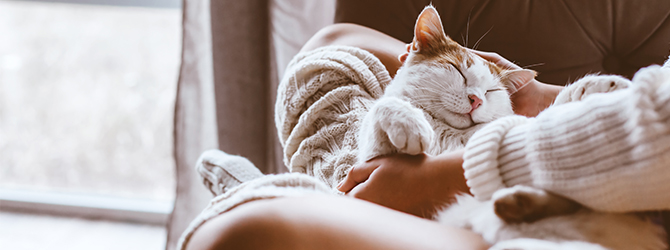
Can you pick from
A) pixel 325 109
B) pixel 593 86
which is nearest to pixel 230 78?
pixel 325 109

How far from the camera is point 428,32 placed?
81 cm

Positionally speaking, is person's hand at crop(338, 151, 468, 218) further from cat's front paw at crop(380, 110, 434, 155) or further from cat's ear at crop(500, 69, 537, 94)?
cat's ear at crop(500, 69, 537, 94)

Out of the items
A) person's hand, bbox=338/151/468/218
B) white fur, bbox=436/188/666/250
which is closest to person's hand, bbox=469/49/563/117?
person's hand, bbox=338/151/468/218

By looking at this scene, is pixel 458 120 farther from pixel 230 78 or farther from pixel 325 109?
pixel 230 78

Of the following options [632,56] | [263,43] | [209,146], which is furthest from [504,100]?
[209,146]

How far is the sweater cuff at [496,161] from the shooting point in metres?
0.49

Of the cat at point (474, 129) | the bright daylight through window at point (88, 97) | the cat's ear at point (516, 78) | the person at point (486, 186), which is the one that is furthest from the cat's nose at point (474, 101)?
the bright daylight through window at point (88, 97)

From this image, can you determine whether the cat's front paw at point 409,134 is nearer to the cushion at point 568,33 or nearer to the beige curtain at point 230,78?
the cushion at point 568,33

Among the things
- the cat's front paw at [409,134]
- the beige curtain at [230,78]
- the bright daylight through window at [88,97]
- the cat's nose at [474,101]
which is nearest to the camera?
the cat's front paw at [409,134]

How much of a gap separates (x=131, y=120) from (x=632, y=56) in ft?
5.48

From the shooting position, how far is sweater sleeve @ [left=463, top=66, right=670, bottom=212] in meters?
0.39

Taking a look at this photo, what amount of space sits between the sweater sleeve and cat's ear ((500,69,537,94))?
0.38 meters

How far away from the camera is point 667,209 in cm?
42

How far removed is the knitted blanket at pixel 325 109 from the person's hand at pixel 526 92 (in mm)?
212
